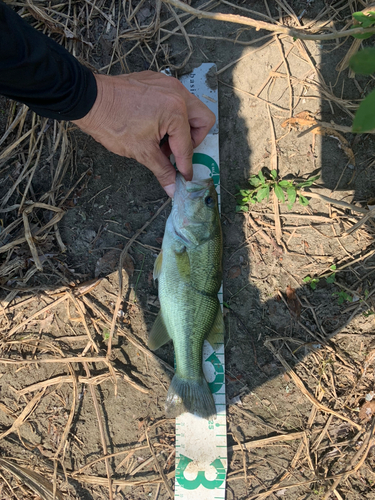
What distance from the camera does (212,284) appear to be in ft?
9.79

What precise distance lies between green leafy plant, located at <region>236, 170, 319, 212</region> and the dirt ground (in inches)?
4.3

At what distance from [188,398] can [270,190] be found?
2.35 meters

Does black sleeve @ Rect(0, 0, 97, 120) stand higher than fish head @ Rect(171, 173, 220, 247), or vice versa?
black sleeve @ Rect(0, 0, 97, 120)

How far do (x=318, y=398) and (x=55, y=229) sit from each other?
341cm

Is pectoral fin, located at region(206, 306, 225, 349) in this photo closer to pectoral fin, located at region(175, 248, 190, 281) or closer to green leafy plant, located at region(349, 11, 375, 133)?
pectoral fin, located at region(175, 248, 190, 281)

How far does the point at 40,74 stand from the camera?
7.64 feet

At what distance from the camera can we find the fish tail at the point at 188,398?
316 cm

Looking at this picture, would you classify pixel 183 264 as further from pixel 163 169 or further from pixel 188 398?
pixel 188 398

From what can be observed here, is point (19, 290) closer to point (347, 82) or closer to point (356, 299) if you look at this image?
point (356, 299)

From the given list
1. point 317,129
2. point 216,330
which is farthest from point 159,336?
point 317,129

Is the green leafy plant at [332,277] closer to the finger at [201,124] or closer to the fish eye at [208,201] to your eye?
the fish eye at [208,201]

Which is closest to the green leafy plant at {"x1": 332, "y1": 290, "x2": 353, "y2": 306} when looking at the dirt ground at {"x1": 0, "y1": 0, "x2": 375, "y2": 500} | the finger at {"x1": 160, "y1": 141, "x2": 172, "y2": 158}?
the dirt ground at {"x1": 0, "y1": 0, "x2": 375, "y2": 500}

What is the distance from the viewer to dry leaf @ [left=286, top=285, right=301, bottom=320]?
348 cm

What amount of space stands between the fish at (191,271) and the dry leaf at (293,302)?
91 cm
